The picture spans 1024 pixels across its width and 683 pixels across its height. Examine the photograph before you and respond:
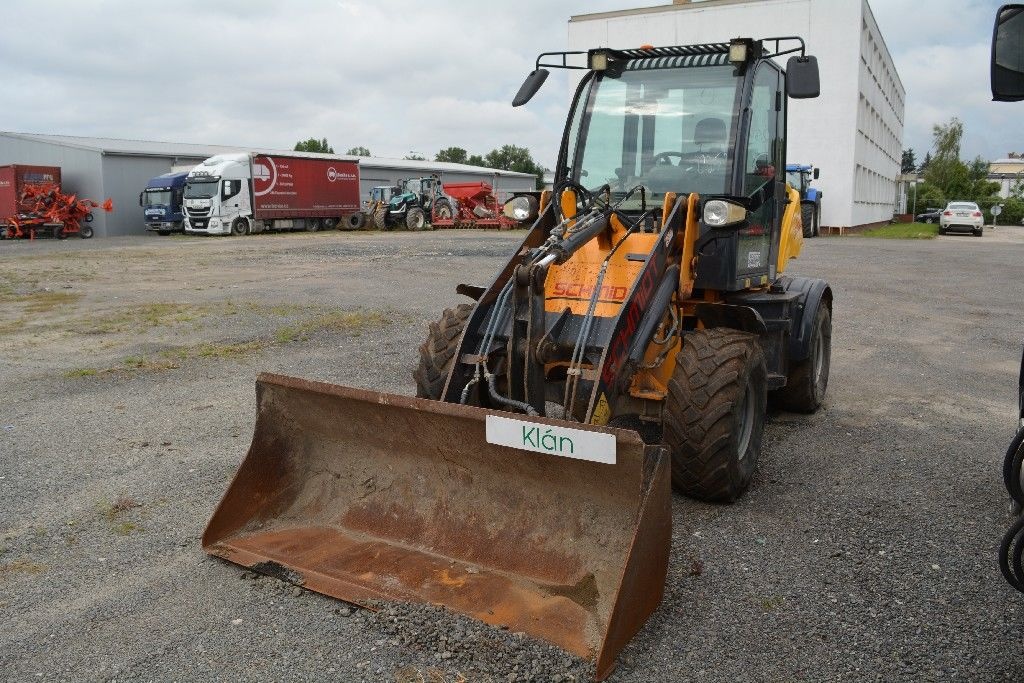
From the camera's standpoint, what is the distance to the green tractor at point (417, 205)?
40125 millimetres

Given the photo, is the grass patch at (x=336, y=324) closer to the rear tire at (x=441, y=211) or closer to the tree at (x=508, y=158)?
the rear tire at (x=441, y=211)

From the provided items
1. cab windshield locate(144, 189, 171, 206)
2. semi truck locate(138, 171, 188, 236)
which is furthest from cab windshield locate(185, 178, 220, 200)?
cab windshield locate(144, 189, 171, 206)

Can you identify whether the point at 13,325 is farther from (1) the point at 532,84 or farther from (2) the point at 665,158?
(2) the point at 665,158

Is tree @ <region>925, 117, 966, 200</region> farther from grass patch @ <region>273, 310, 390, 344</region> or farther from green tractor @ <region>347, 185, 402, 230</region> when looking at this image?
grass patch @ <region>273, 310, 390, 344</region>

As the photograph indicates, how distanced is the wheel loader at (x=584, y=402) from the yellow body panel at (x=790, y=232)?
202mm

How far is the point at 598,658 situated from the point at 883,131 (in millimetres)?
50560

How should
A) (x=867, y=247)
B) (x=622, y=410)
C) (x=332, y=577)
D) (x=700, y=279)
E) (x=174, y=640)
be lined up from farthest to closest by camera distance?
(x=867, y=247)
(x=700, y=279)
(x=622, y=410)
(x=332, y=577)
(x=174, y=640)

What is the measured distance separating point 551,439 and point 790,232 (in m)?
3.89

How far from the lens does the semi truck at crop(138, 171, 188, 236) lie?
36.8m

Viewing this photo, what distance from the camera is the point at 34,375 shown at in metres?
8.34

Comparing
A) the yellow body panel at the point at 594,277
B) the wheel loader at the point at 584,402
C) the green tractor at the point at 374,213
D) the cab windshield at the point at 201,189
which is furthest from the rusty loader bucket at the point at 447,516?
the green tractor at the point at 374,213

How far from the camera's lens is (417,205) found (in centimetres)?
4053

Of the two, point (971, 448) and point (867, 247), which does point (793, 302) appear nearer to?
point (971, 448)

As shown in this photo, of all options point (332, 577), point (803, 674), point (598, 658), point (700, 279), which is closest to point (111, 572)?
point (332, 577)
